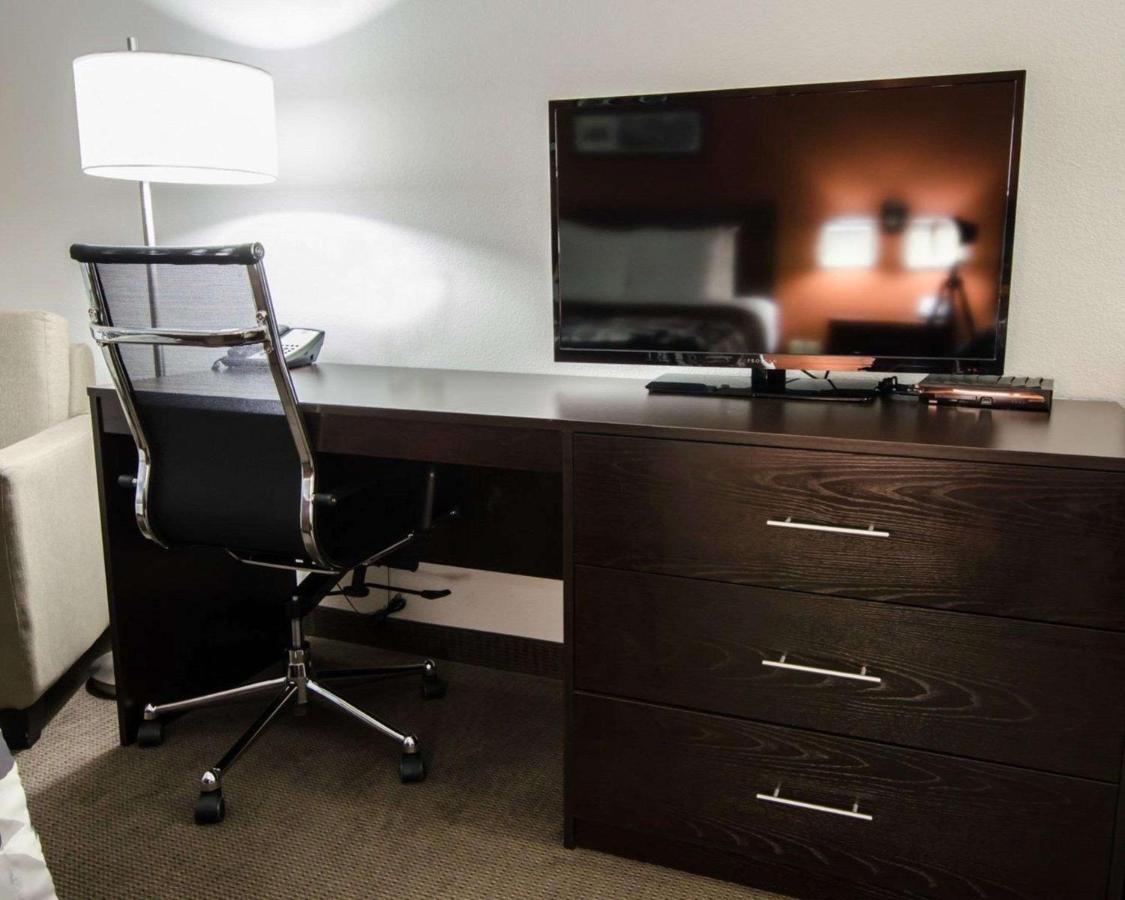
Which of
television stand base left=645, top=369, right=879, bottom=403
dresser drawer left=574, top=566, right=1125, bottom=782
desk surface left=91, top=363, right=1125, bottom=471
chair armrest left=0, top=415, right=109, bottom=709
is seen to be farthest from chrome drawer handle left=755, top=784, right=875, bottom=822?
chair armrest left=0, top=415, right=109, bottom=709

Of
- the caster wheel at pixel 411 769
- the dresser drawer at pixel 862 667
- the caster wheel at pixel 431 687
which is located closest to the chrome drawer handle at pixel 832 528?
the dresser drawer at pixel 862 667

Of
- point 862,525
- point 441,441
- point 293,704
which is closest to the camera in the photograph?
Answer: point 862,525

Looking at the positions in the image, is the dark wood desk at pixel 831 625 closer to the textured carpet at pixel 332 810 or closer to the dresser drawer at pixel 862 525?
the dresser drawer at pixel 862 525

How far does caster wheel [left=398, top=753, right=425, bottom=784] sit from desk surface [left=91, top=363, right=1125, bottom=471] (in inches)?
26.1

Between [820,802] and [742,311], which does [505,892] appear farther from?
[742,311]

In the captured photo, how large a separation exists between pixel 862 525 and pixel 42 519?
5.09 ft

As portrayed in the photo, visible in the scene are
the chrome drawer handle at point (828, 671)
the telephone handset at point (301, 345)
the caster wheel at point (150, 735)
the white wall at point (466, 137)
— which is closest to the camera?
the chrome drawer handle at point (828, 671)

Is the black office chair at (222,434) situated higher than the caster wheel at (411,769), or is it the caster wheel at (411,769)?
the black office chair at (222,434)

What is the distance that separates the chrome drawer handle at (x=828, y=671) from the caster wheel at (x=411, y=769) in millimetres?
723

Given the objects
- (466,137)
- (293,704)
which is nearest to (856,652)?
(293,704)

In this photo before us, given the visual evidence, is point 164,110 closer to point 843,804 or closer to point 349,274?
point 349,274

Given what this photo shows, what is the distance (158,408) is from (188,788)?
0.70 meters

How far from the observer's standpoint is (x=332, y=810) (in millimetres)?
1655

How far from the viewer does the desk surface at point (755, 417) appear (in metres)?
1.21
